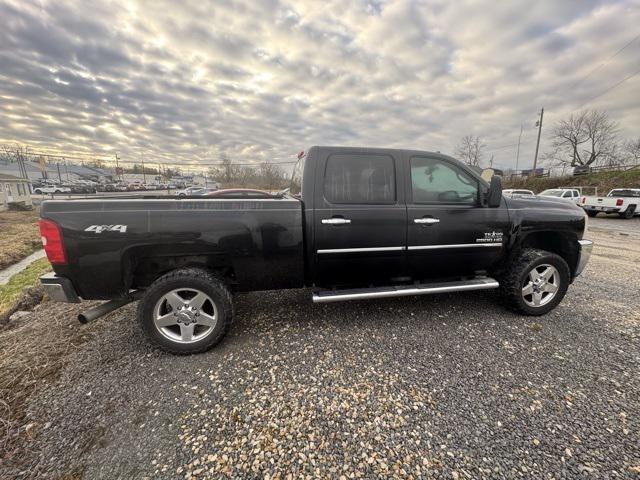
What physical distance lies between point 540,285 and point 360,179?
2.56m

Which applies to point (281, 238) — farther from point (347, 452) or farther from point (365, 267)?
point (347, 452)

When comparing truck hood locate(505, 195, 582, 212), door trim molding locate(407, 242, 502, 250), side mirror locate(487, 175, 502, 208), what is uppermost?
side mirror locate(487, 175, 502, 208)

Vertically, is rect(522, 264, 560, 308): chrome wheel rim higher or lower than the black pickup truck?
lower

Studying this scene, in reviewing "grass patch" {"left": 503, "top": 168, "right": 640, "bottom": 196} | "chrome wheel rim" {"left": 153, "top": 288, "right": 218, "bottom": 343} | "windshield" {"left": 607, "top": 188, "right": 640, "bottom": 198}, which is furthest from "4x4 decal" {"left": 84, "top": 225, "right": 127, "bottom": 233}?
"grass patch" {"left": 503, "top": 168, "right": 640, "bottom": 196}

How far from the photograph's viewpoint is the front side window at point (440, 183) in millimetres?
3223

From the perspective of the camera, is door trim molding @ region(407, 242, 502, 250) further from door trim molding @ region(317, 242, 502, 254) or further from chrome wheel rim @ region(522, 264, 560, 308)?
chrome wheel rim @ region(522, 264, 560, 308)

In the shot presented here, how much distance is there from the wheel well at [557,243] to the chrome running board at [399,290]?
0.81 meters

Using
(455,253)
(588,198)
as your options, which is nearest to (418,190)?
(455,253)

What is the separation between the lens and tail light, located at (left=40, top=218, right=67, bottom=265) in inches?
97.5

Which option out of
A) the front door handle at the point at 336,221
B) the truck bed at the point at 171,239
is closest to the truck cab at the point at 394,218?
the front door handle at the point at 336,221

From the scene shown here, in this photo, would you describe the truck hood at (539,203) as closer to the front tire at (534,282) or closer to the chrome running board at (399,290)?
the front tire at (534,282)

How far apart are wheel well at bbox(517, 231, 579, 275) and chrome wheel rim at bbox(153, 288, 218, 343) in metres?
3.76

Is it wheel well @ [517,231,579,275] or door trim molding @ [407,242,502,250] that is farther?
wheel well @ [517,231,579,275]

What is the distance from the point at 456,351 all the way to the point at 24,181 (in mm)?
33921
